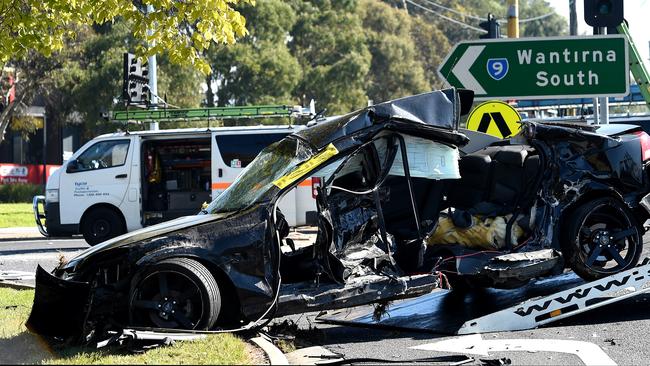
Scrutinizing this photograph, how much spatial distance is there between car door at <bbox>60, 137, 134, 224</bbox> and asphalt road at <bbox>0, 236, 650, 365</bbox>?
30.3 feet

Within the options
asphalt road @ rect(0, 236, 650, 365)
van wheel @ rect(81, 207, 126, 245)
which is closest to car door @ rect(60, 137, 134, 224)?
van wheel @ rect(81, 207, 126, 245)

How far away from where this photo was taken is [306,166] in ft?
24.7

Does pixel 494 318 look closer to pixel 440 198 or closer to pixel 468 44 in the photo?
pixel 440 198

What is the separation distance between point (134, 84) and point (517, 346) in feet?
49.1

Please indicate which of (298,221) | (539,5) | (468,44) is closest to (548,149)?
(468,44)

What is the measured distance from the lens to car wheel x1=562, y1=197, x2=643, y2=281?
848cm

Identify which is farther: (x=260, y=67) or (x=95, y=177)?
(x=260, y=67)

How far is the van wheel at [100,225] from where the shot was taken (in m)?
17.5

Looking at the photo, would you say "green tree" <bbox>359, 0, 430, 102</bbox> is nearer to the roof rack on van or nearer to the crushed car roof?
the roof rack on van

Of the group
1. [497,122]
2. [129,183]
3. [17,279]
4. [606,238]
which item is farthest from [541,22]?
[606,238]

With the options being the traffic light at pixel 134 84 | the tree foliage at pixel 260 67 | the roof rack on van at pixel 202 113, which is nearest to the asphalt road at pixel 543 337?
the roof rack on van at pixel 202 113

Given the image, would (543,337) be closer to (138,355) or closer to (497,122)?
(138,355)

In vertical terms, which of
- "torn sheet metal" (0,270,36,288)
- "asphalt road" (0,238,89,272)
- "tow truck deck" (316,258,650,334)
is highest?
"tow truck deck" (316,258,650,334)

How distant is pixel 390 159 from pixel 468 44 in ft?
13.7
